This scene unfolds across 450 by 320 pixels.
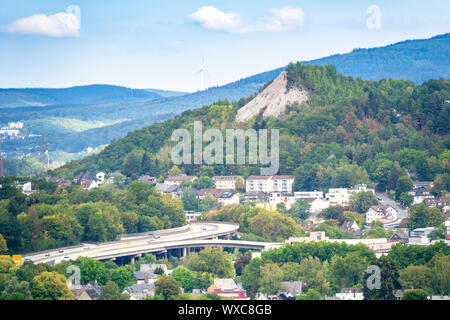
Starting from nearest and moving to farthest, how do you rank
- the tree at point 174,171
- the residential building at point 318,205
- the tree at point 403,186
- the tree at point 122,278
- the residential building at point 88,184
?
the tree at point 122,278
the residential building at point 318,205
the tree at point 403,186
the residential building at point 88,184
the tree at point 174,171

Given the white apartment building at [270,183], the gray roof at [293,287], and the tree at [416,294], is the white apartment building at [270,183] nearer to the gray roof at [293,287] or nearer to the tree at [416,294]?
the gray roof at [293,287]

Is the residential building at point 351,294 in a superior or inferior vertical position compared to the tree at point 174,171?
inferior

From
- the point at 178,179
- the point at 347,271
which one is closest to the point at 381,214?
the point at 178,179

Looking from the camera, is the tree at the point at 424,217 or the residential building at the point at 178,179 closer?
the tree at the point at 424,217

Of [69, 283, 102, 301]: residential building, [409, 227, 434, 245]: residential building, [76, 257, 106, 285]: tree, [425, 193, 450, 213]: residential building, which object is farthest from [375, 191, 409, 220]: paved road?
[69, 283, 102, 301]: residential building

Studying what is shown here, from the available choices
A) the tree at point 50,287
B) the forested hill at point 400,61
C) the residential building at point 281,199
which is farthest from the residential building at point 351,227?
the forested hill at point 400,61

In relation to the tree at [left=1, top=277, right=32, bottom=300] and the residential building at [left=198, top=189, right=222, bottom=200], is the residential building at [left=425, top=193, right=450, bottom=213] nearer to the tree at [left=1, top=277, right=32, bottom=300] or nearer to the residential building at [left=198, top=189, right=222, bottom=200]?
the residential building at [left=198, top=189, right=222, bottom=200]
